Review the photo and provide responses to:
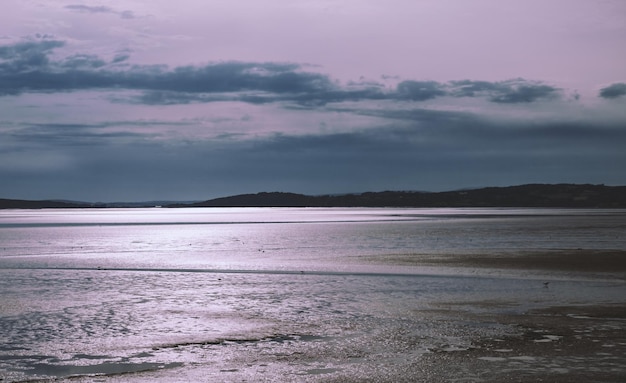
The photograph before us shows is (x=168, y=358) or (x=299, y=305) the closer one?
(x=168, y=358)

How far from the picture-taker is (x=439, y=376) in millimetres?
12789

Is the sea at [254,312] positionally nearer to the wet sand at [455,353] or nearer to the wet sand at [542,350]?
the wet sand at [455,353]

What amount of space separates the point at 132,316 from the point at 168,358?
5.96 m

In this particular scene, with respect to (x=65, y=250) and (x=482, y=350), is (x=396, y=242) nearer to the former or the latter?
(x=65, y=250)

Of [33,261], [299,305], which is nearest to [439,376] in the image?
[299,305]

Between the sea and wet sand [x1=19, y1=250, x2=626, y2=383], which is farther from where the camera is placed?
the sea

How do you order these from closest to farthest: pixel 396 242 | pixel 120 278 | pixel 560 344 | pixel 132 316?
1. pixel 560 344
2. pixel 132 316
3. pixel 120 278
4. pixel 396 242

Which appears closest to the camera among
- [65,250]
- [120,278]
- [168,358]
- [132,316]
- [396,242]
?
[168,358]

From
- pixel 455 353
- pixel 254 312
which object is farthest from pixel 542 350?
pixel 254 312

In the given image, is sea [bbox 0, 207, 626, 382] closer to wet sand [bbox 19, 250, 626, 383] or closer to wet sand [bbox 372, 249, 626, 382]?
wet sand [bbox 19, 250, 626, 383]

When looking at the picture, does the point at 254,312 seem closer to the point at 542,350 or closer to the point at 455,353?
the point at 455,353

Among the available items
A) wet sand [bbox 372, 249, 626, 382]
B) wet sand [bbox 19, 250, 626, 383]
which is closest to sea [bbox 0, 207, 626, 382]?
wet sand [bbox 19, 250, 626, 383]

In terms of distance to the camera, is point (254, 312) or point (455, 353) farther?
point (254, 312)

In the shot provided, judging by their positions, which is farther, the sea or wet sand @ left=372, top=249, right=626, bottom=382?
the sea
